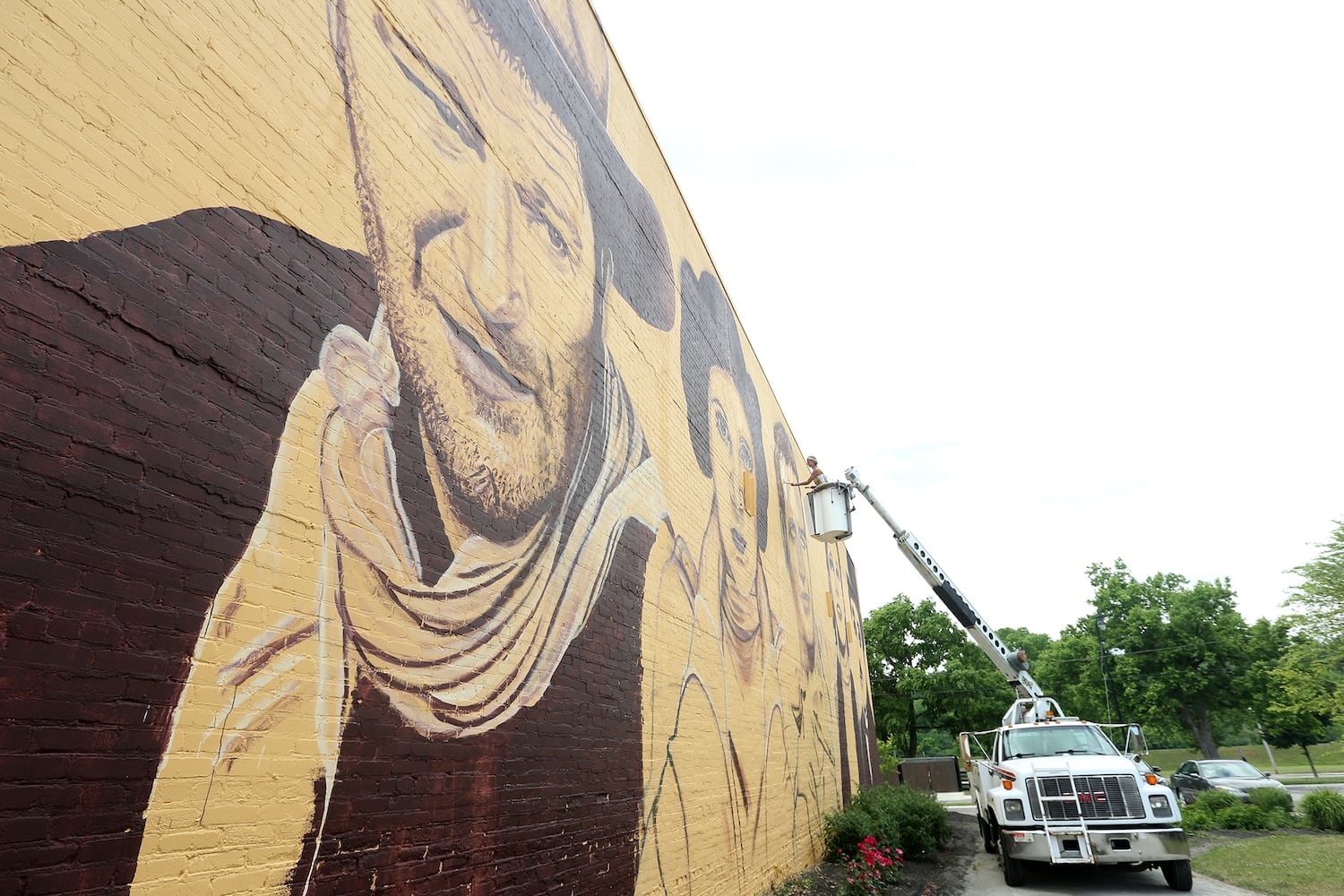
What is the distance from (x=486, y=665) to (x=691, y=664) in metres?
3.80

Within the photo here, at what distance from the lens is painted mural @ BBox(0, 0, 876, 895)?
2416 millimetres

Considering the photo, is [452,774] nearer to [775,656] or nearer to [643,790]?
[643,790]

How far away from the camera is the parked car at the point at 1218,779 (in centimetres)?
1784

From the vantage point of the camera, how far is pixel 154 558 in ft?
8.58

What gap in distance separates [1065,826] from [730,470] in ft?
19.8

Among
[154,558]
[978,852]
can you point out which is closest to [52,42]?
[154,558]

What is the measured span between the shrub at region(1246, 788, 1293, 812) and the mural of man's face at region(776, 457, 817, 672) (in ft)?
31.6

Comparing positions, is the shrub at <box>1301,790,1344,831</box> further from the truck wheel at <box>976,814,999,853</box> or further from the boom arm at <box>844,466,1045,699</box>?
the truck wheel at <box>976,814,999,853</box>

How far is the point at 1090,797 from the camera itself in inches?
368

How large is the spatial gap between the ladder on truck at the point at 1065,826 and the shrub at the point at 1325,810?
309 inches

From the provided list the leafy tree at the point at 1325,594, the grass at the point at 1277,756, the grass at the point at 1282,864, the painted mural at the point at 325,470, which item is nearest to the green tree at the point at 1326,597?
the leafy tree at the point at 1325,594

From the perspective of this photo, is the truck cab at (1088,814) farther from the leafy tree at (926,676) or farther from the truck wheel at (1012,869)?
the leafy tree at (926,676)

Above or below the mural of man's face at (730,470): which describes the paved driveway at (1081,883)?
below

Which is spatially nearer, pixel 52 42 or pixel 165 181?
pixel 52 42
